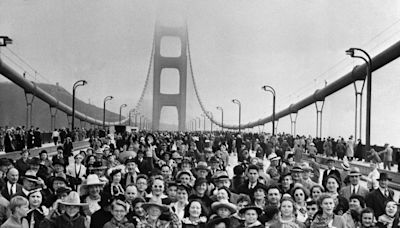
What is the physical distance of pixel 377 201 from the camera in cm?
759

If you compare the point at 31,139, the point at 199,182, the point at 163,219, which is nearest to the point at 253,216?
the point at 163,219

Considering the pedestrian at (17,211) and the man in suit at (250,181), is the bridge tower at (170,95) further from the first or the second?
the pedestrian at (17,211)

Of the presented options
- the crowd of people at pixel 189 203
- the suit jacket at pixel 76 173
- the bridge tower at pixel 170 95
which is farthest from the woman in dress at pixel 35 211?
the bridge tower at pixel 170 95

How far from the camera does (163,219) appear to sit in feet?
18.9

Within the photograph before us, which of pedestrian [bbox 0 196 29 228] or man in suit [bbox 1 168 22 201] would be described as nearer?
pedestrian [bbox 0 196 29 228]

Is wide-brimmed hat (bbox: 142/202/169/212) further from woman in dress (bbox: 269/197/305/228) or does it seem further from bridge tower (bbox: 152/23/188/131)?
bridge tower (bbox: 152/23/188/131)

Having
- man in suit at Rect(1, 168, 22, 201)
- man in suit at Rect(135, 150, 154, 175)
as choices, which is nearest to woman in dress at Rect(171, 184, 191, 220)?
man in suit at Rect(1, 168, 22, 201)

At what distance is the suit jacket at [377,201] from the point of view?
7523mm

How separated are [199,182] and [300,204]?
3.97 ft

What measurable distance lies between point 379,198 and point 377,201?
61 millimetres

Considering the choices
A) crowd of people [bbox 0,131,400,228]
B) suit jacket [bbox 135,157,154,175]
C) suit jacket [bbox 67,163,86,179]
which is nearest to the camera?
crowd of people [bbox 0,131,400,228]

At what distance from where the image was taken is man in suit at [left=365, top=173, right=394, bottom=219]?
24.7 ft

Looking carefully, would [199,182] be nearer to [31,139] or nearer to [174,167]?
[174,167]

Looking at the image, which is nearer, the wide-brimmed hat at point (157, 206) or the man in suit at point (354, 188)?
the wide-brimmed hat at point (157, 206)
